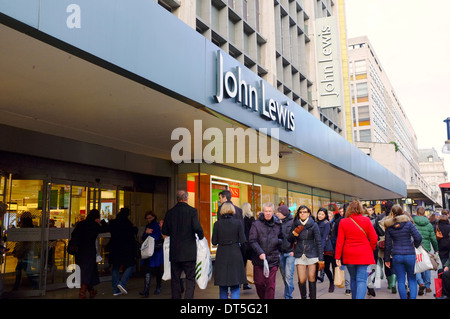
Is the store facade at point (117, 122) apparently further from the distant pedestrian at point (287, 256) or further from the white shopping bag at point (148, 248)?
the white shopping bag at point (148, 248)

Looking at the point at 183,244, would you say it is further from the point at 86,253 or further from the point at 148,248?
the point at 86,253

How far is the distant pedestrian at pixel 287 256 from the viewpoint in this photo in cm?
698

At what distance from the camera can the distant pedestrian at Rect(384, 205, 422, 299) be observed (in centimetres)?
673

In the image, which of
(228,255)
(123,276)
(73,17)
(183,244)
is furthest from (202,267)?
(73,17)

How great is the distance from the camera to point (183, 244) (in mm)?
6598

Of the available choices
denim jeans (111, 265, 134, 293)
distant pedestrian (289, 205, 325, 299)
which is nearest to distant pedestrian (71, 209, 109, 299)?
denim jeans (111, 265, 134, 293)

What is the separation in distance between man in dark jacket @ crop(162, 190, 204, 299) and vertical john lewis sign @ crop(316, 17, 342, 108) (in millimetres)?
14026

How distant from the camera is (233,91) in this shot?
801 cm

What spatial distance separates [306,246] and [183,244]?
6.50ft

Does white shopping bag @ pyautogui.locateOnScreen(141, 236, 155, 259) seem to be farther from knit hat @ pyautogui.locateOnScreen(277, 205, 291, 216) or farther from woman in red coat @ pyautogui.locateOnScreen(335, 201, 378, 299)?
woman in red coat @ pyautogui.locateOnScreen(335, 201, 378, 299)

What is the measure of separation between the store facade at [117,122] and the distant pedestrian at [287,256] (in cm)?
209

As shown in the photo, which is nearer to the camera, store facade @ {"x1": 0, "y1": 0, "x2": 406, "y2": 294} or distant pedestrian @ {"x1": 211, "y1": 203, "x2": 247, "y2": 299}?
store facade @ {"x1": 0, "y1": 0, "x2": 406, "y2": 294}
